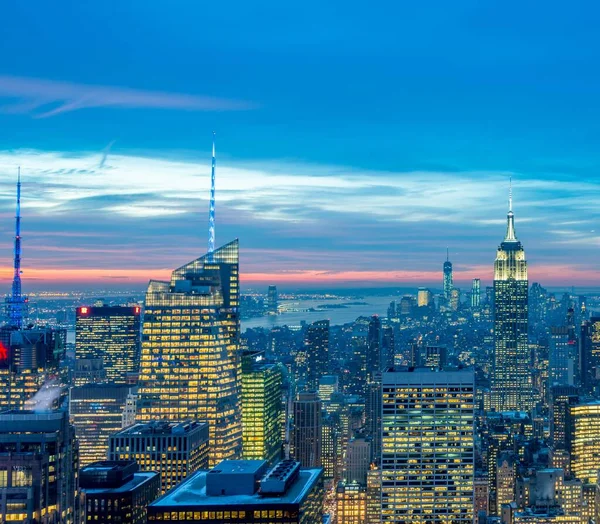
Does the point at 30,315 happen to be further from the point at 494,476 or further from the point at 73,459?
the point at 73,459

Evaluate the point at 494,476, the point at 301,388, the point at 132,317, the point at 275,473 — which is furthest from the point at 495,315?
the point at 275,473

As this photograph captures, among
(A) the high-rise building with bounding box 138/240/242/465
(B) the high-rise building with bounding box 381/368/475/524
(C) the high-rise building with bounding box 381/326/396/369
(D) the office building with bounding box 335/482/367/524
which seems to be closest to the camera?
(B) the high-rise building with bounding box 381/368/475/524

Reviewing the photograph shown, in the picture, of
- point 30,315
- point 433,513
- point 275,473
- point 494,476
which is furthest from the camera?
point 30,315

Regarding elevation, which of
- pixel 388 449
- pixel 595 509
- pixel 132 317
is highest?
pixel 132 317

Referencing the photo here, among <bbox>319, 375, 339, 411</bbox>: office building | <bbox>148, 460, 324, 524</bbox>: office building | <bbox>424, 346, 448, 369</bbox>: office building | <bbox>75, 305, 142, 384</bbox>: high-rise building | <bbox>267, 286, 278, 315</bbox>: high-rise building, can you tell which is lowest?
<bbox>319, 375, 339, 411</bbox>: office building

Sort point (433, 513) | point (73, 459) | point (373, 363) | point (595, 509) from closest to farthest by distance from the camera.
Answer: point (73, 459)
point (433, 513)
point (595, 509)
point (373, 363)

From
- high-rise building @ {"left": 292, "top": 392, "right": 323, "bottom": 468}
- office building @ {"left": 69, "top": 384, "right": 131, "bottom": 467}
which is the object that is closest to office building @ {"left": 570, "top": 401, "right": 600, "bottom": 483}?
high-rise building @ {"left": 292, "top": 392, "right": 323, "bottom": 468}

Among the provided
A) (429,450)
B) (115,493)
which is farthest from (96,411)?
(115,493)

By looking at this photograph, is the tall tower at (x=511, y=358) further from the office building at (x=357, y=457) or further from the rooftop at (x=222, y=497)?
the rooftop at (x=222, y=497)

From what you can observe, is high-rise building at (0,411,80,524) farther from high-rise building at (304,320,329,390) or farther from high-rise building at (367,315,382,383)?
high-rise building at (304,320,329,390)
